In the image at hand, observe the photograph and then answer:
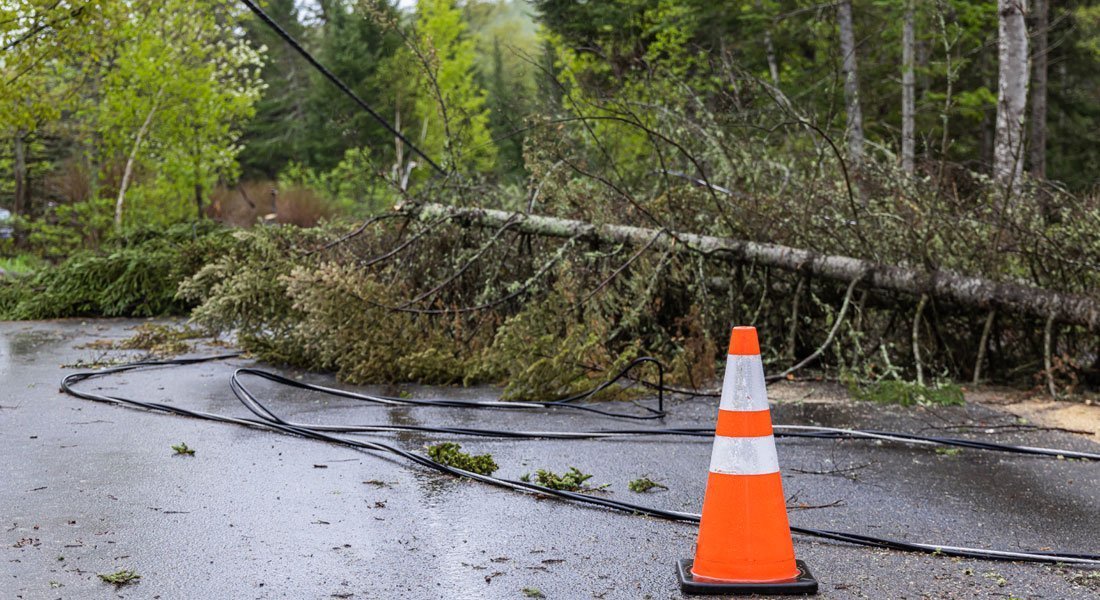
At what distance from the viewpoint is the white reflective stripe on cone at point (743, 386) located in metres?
3.63

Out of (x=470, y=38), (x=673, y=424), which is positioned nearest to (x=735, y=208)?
(x=673, y=424)

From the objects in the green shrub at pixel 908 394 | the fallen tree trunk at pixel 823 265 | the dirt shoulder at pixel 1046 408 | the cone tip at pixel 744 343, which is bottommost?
the dirt shoulder at pixel 1046 408

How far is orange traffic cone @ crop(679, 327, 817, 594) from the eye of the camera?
3453mm

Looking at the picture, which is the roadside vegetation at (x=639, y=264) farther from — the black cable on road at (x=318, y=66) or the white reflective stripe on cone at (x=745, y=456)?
the white reflective stripe on cone at (x=745, y=456)

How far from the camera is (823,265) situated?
27.0 feet

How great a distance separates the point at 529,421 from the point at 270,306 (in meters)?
3.14

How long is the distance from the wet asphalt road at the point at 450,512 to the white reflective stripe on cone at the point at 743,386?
2.01 ft

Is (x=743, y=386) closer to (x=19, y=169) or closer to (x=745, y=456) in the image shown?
(x=745, y=456)

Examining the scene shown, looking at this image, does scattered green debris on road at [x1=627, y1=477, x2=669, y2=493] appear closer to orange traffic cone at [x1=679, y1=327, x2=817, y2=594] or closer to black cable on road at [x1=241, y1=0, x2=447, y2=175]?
orange traffic cone at [x1=679, y1=327, x2=817, y2=594]

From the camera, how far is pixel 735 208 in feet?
29.2

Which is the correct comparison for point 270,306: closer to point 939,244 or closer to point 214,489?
point 214,489

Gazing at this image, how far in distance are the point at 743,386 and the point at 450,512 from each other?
144 cm

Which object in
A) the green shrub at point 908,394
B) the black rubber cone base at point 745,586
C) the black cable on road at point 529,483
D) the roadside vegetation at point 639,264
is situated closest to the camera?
the black rubber cone base at point 745,586

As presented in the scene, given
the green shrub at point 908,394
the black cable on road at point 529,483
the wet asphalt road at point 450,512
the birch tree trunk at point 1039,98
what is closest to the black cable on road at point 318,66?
the black cable on road at point 529,483
